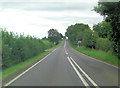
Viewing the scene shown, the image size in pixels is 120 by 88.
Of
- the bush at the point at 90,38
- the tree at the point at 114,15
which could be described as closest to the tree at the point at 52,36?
the bush at the point at 90,38

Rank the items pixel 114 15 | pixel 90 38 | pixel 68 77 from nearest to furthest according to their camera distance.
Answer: pixel 68 77 → pixel 114 15 → pixel 90 38

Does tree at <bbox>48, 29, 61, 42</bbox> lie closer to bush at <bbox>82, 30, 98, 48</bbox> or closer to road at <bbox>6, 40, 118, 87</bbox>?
bush at <bbox>82, 30, 98, 48</bbox>

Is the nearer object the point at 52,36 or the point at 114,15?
the point at 114,15

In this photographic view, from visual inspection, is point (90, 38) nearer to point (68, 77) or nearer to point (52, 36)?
point (68, 77)

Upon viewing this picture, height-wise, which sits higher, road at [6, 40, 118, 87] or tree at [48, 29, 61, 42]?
tree at [48, 29, 61, 42]

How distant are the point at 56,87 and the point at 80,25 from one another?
295ft

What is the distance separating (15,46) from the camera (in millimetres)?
16719

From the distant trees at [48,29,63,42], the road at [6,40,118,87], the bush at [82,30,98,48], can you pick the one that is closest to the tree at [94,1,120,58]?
the road at [6,40,118,87]

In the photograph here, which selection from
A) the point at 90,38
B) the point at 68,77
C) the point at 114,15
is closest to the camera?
the point at 68,77

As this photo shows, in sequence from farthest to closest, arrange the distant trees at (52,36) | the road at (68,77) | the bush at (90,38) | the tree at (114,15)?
the distant trees at (52,36), the bush at (90,38), the tree at (114,15), the road at (68,77)

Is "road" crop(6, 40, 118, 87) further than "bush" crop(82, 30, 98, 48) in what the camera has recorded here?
No

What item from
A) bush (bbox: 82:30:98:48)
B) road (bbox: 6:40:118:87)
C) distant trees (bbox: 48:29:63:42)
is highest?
distant trees (bbox: 48:29:63:42)

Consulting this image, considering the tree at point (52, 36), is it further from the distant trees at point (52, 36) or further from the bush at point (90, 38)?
the bush at point (90, 38)

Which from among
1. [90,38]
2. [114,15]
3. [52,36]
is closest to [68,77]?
[114,15]
